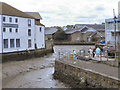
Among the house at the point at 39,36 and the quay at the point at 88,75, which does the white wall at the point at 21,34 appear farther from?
the quay at the point at 88,75

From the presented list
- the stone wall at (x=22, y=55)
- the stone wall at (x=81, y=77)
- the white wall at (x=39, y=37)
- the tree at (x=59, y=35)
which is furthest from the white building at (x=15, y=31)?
the tree at (x=59, y=35)

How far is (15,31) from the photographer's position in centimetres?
3080

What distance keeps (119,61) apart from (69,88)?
4613 mm

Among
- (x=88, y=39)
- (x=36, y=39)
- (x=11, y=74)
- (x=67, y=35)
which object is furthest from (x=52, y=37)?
(x=11, y=74)

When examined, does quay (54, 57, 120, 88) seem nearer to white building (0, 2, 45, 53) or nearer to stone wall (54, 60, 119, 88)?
stone wall (54, 60, 119, 88)

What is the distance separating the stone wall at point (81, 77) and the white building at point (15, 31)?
41.7 feet

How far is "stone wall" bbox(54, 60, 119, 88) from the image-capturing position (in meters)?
11.2

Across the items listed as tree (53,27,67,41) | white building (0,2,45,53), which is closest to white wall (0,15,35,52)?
white building (0,2,45,53)

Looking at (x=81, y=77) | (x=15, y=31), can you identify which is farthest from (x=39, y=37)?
(x=81, y=77)

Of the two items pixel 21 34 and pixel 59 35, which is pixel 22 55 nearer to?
pixel 21 34

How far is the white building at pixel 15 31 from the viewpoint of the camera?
28578mm

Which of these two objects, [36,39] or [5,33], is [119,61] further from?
[36,39]

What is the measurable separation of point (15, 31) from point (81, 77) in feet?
64.0

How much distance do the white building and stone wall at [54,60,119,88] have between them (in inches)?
501
